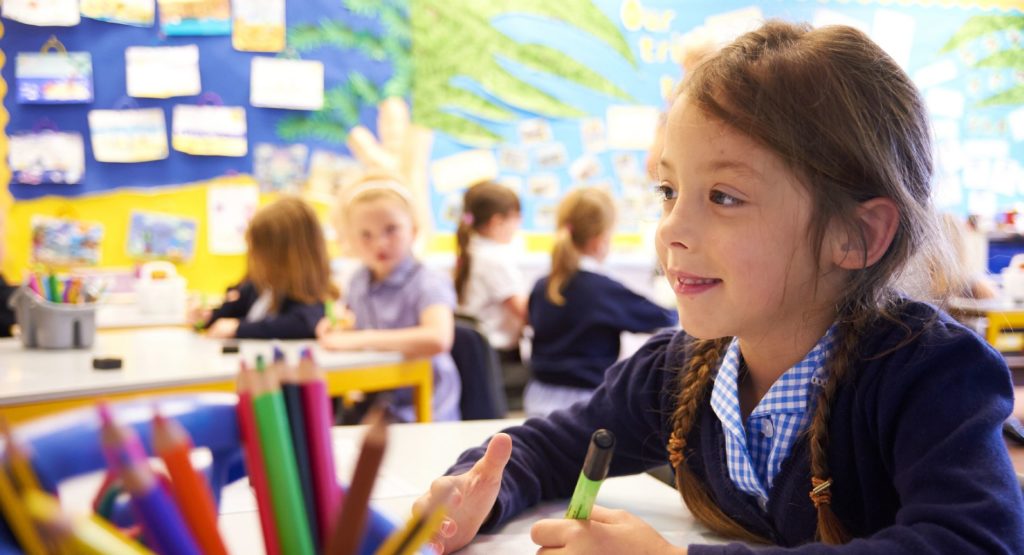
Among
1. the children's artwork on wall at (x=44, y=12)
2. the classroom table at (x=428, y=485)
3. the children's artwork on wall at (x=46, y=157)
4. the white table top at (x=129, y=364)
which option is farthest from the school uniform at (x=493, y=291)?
the classroom table at (x=428, y=485)

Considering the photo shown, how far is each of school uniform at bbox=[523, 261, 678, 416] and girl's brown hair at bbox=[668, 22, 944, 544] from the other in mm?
2018

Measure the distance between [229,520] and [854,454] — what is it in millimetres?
491

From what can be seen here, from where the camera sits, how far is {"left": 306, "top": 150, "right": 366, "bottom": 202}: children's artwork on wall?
4000 millimetres

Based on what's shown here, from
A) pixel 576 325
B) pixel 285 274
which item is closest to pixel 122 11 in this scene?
pixel 285 274

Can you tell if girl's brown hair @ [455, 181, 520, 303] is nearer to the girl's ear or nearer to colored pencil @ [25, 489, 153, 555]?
the girl's ear

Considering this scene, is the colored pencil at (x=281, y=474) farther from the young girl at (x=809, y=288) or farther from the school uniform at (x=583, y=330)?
the school uniform at (x=583, y=330)

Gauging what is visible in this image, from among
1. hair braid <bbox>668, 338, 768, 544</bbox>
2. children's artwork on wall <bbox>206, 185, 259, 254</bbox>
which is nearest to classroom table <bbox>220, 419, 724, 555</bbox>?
hair braid <bbox>668, 338, 768, 544</bbox>

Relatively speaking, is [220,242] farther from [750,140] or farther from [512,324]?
[750,140]

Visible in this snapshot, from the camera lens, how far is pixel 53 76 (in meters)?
3.65

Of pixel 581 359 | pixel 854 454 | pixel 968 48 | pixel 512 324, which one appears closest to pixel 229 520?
pixel 854 454

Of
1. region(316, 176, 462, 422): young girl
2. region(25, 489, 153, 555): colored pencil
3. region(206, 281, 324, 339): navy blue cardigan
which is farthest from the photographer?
region(206, 281, 324, 339): navy blue cardigan

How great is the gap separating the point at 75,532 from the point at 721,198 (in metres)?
0.55

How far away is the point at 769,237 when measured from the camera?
2.29 ft

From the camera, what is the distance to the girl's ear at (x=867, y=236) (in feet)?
2.33
